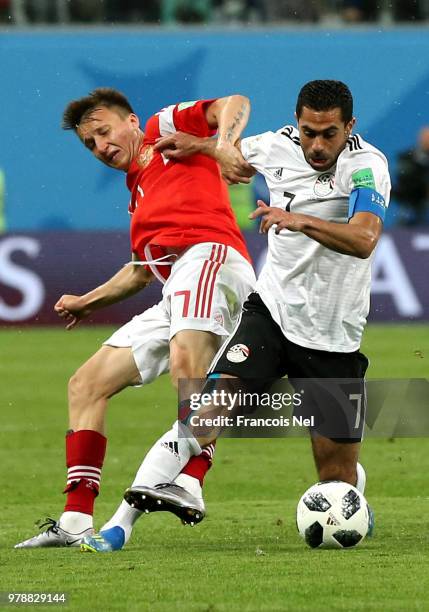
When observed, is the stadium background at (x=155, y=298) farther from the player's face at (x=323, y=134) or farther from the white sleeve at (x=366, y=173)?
the player's face at (x=323, y=134)

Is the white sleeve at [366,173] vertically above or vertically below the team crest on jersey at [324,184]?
above

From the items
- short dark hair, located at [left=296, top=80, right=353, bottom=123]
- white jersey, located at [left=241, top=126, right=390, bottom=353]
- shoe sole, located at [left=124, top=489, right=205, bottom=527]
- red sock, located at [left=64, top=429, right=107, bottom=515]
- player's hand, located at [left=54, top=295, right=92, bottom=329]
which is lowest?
red sock, located at [left=64, top=429, right=107, bottom=515]

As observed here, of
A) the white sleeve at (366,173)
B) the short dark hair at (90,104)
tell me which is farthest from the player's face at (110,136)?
the white sleeve at (366,173)

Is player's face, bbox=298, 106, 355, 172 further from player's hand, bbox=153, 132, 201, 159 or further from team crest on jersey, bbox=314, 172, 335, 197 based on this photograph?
player's hand, bbox=153, 132, 201, 159

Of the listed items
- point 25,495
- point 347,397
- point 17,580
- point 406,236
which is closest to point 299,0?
point 406,236

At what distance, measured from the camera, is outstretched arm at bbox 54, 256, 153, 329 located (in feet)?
24.3

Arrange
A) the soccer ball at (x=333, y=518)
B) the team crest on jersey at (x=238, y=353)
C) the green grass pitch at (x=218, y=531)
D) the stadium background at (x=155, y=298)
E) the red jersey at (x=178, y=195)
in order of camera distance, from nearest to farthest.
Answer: the green grass pitch at (x=218, y=531) < the stadium background at (x=155, y=298) < the soccer ball at (x=333, y=518) < the team crest on jersey at (x=238, y=353) < the red jersey at (x=178, y=195)

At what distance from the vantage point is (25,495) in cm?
881

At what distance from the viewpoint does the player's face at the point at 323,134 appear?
20.9ft

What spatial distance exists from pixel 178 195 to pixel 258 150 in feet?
1.84

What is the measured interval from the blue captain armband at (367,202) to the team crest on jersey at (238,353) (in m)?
0.82

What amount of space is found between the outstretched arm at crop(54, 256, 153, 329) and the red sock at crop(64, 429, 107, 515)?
684 mm

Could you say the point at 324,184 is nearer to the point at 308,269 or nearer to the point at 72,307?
the point at 308,269

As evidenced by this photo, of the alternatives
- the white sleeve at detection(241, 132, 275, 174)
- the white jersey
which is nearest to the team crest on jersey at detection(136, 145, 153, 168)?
the white sleeve at detection(241, 132, 275, 174)
